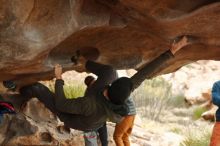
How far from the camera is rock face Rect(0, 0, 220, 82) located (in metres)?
3.91

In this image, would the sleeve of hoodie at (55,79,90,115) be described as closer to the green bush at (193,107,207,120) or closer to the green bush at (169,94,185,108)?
the green bush at (193,107,207,120)

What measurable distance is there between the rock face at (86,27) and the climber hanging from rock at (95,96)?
0.63 feet

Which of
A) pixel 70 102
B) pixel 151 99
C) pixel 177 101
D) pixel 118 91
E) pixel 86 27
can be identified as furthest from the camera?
pixel 177 101

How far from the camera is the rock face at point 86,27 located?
391 cm

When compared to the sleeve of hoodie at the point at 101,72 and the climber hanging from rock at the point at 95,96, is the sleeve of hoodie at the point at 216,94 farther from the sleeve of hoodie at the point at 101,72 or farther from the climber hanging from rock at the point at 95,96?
the sleeve of hoodie at the point at 101,72

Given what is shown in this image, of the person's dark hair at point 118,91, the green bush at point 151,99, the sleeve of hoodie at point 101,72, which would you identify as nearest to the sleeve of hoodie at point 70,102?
the person's dark hair at point 118,91

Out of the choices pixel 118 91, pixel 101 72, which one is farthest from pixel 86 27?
pixel 101 72

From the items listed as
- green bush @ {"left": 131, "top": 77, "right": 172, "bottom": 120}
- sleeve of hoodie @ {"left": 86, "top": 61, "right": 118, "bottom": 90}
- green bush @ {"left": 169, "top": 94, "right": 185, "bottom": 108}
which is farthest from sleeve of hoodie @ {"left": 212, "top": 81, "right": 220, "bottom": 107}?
green bush @ {"left": 169, "top": 94, "right": 185, "bottom": 108}

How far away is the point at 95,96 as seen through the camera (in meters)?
4.89

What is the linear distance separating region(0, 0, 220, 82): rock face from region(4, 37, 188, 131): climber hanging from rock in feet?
0.63

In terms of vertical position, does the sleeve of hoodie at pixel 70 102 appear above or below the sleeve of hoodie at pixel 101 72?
below

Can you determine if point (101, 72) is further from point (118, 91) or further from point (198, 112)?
point (198, 112)

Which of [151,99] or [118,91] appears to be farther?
→ [151,99]

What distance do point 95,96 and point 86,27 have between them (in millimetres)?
959
